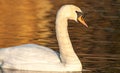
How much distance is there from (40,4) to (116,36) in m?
3.21

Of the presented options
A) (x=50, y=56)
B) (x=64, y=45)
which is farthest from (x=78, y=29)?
(x=50, y=56)

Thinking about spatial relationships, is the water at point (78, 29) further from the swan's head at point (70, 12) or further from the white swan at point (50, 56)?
the swan's head at point (70, 12)

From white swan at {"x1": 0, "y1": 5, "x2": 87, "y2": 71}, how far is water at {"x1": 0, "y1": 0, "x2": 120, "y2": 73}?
0.20m

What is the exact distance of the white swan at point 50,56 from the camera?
8.90 metres

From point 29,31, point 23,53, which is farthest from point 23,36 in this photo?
point 23,53

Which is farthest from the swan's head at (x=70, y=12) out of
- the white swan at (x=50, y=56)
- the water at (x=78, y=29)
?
the water at (x=78, y=29)

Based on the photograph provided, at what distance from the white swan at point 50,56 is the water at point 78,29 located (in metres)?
0.20

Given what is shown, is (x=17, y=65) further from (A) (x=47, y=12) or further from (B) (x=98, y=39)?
(A) (x=47, y=12)

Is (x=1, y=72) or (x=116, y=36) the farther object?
(x=116, y=36)

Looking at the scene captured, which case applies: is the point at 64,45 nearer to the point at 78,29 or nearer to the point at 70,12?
the point at 70,12

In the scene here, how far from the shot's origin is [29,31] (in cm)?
1155

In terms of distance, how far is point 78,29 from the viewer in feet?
38.2

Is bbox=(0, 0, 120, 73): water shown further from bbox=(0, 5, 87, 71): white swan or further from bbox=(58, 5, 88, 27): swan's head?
bbox=(58, 5, 88, 27): swan's head

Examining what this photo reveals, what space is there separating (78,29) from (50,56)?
2755mm
